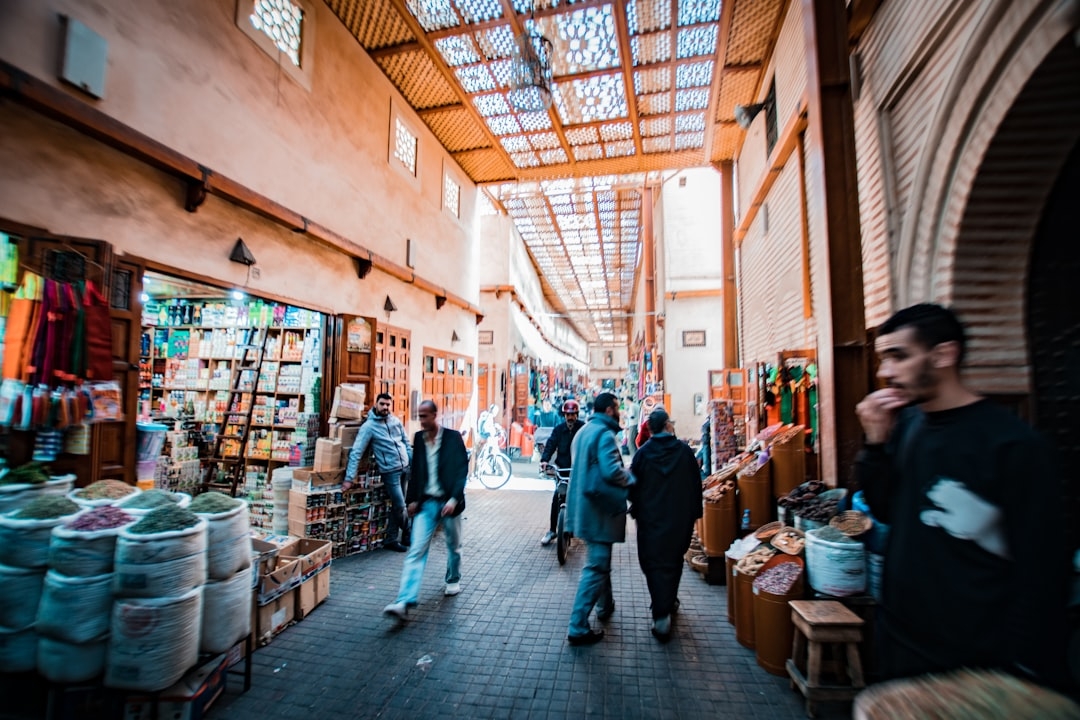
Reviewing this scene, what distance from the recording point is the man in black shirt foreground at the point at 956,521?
120 cm

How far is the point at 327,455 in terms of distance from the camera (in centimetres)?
557

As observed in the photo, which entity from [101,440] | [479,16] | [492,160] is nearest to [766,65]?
[479,16]

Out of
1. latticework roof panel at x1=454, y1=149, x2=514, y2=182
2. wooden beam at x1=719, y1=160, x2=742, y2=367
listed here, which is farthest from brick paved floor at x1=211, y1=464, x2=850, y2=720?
latticework roof panel at x1=454, y1=149, x2=514, y2=182

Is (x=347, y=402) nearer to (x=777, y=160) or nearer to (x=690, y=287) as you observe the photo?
(x=777, y=160)

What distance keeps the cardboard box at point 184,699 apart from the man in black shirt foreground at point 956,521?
3312 millimetres

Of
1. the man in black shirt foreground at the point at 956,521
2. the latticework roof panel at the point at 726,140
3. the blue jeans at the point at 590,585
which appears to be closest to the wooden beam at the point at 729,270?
the latticework roof panel at the point at 726,140

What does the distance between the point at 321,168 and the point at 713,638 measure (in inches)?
262

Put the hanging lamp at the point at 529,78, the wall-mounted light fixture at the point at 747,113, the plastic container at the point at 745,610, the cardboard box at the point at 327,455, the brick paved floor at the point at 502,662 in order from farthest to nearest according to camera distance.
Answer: the wall-mounted light fixture at the point at 747,113
the cardboard box at the point at 327,455
the hanging lamp at the point at 529,78
the plastic container at the point at 745,610
the brick paved floor at the point at 502,662

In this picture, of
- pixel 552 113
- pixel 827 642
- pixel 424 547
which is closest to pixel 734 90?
pixel 552 113

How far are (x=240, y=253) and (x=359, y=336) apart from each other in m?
2.09

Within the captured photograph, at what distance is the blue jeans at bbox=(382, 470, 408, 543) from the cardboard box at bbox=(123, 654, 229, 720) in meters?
3.06

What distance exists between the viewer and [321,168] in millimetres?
5965

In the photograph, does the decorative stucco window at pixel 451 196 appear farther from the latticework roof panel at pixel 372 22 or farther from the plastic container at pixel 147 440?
the plastic container at pixel 147 440

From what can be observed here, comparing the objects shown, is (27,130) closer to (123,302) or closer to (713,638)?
(123,302)
